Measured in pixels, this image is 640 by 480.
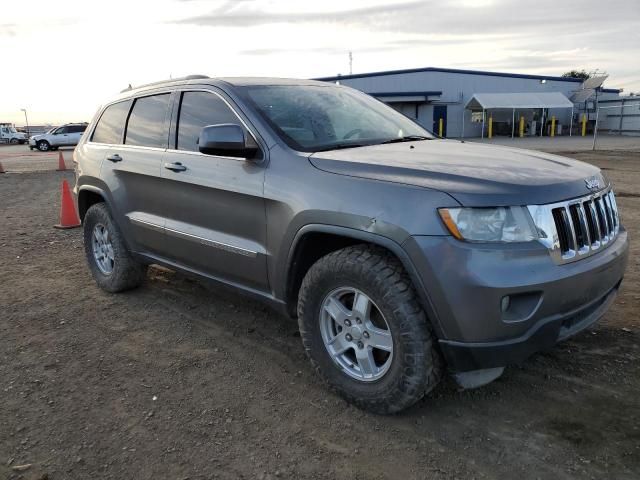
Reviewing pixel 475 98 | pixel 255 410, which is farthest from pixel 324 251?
pixel 475 98

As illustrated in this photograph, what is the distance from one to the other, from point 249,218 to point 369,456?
157cm

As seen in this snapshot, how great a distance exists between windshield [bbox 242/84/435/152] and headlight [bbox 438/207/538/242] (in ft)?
3.66

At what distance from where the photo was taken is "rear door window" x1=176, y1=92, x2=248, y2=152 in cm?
376

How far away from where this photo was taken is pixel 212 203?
12.1 feet

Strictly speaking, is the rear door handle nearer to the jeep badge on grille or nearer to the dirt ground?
the dirt ground

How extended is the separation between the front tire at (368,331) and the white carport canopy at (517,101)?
37.4 metres

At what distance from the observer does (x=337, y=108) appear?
398cm

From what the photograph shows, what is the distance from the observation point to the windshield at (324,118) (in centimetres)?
348

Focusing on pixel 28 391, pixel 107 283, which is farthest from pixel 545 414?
pixel 107 283

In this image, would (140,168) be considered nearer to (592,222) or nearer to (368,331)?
(368,331)

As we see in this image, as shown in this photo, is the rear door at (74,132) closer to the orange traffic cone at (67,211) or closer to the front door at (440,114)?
the front door at (440,114)

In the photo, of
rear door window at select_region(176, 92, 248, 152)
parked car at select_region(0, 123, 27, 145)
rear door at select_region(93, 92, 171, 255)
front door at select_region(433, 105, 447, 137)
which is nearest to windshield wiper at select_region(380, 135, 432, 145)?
rear door window at select_region(176, 92, 248, 152)

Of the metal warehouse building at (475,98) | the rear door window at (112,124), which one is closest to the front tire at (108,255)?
the rear door window at (112,124)

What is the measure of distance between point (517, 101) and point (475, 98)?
2.89m
